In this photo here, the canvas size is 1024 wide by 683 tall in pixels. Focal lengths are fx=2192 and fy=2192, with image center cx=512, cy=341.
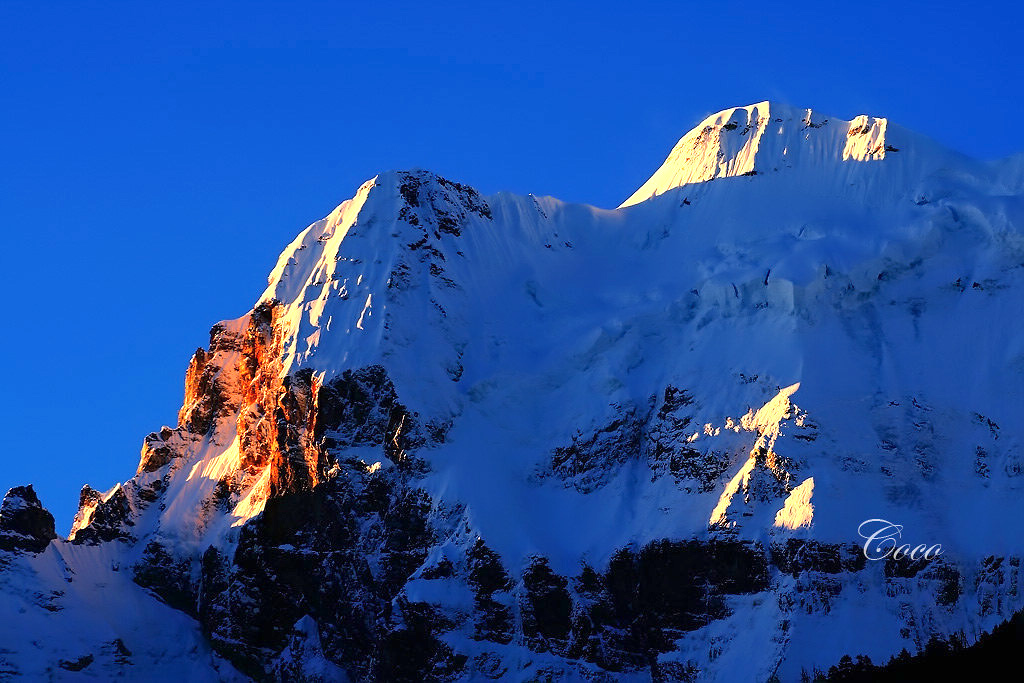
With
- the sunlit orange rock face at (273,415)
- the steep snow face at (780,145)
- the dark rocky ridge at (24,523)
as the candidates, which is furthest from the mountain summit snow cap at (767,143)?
the dark rocky ridge at (24,523)

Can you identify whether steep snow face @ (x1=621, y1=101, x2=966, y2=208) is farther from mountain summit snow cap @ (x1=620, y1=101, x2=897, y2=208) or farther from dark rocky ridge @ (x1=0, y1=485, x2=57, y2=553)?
dark rocky ridge @ (x1=0, y1=485, x2=57, y2=553)

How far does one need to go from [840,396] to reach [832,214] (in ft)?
90.1

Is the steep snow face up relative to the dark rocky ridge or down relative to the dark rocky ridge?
up

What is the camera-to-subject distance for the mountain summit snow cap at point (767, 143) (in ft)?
616

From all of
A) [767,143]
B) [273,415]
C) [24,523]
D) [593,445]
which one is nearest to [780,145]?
[767,143]

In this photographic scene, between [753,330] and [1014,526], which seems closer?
[1014,526]

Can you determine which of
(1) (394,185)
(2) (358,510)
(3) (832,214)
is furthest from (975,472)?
(1) (394,185)

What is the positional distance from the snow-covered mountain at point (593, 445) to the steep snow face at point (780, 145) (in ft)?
1.17

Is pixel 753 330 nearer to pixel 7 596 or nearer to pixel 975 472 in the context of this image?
pixel 975 472

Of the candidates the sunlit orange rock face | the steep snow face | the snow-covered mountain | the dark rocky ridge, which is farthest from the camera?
the steep snow face

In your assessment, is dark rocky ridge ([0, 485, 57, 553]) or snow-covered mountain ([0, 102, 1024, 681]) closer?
snow-covered mountain ([0, 102, 1024, 681])

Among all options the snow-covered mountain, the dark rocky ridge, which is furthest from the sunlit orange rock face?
the dark rocky ridge

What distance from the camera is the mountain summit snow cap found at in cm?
18762

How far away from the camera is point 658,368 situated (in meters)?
167
